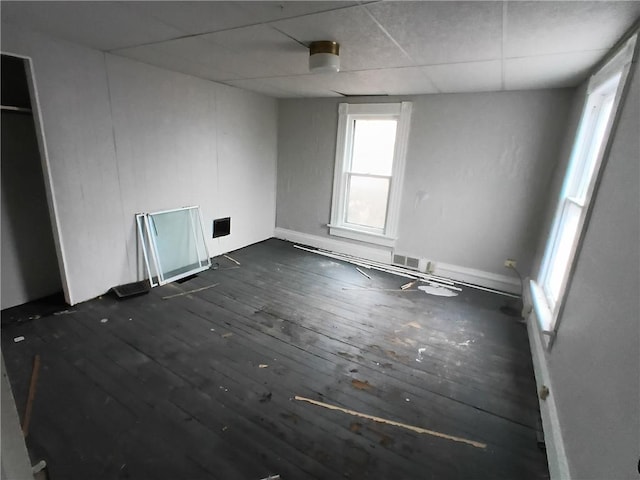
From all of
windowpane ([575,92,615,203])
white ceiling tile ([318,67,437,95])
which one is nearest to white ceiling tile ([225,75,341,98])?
white ceiling tile ([318,67,437,95])

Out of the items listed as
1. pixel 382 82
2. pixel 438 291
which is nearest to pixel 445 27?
pixel 382 82

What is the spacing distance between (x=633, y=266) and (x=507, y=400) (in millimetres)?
1253

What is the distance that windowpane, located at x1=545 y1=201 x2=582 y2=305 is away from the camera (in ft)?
7.77

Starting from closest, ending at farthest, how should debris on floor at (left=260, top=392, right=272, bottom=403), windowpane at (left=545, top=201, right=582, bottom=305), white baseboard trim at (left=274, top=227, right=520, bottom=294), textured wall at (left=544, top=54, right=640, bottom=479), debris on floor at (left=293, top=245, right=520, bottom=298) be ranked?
1. textured wall at (left=544, top=54, right=640, bottom=479)
2. debris on floor at (left=260, top=392, right=272, bottom=403)
3. windowpane at (left=545, top=201, right=582, bottom=305)
4. white baseboard trim at (left=274, top=227, right=520, bottom=294)
5. debris on floor at (left=293, top=245, right=520, bottom=298)

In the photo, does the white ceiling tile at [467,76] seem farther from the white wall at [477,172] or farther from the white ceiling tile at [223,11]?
the white ceiling tile at [223,11]

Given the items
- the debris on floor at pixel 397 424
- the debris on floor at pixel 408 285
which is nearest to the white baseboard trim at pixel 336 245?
the debris on floor at pixel 408 285

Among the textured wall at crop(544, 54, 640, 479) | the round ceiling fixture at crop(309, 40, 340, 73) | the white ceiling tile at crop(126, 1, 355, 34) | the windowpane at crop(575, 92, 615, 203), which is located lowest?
the textured wall at crop(544, 54, 640, 479)

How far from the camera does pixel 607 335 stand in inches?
49.5

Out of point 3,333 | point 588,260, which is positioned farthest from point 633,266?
point 3,333

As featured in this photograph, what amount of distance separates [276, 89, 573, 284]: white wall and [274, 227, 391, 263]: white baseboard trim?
0.28m

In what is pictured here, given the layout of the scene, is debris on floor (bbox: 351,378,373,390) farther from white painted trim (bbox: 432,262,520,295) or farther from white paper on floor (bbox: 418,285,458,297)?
white painted trim (bbox: 432,262,520,295)

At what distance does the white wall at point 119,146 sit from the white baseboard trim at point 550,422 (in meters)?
3.59

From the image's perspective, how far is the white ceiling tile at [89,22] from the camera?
175 centimetres

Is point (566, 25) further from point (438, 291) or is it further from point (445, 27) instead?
point (438, 291)
